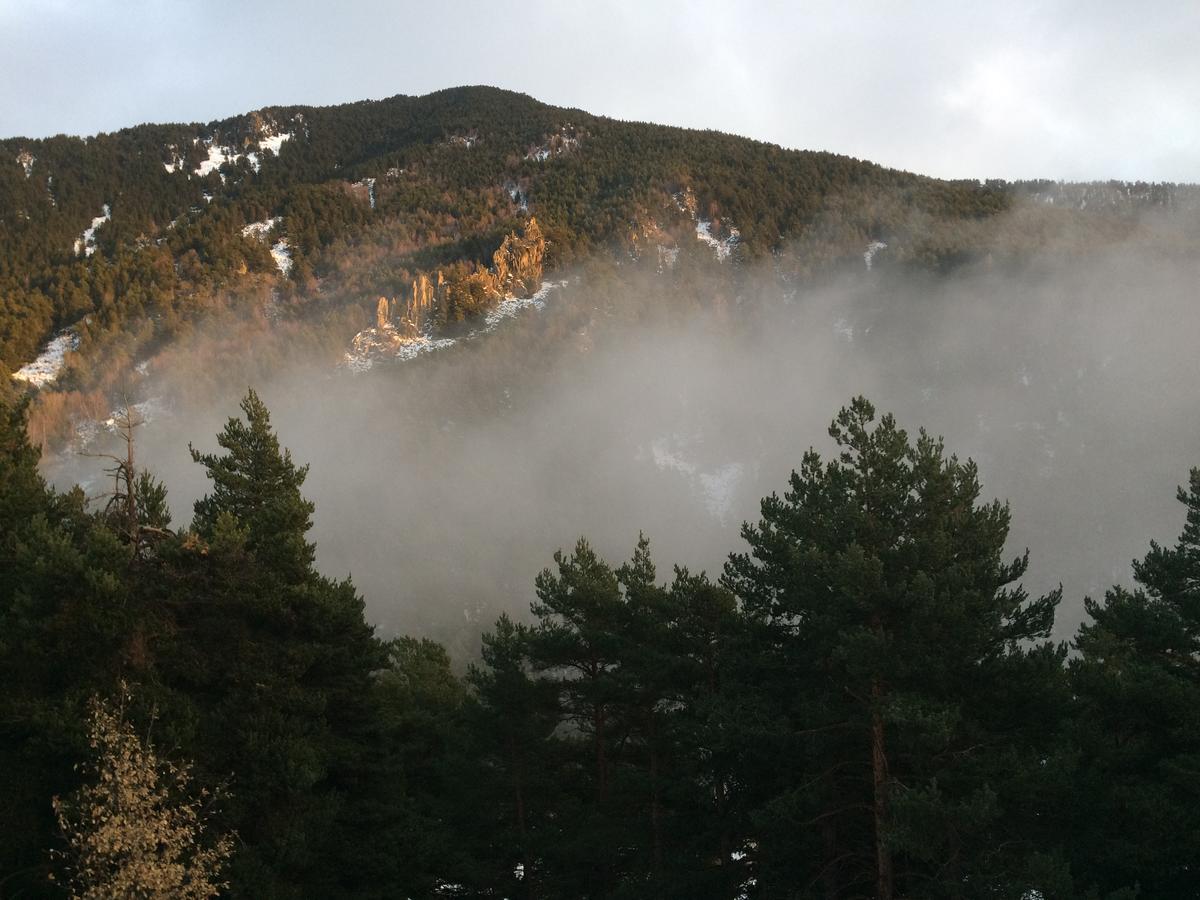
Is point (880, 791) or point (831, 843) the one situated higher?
point (880, 791)

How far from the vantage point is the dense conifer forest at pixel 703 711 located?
41.8 feet

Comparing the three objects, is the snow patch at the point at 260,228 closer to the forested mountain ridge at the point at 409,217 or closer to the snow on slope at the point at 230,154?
the forested mountain ridge at the point at 409,217

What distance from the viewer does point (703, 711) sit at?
15875 mm

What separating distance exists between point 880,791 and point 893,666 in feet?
6.89

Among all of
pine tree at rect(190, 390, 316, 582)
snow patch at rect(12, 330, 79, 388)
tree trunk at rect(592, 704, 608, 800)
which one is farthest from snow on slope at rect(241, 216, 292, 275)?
tree trunk at rect(592, 704, 608, 800)

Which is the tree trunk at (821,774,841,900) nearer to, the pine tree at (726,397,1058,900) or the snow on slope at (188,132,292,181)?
the pine tree at (726,397,1058,900)

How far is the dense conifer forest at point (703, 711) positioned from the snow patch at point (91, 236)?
13557cm

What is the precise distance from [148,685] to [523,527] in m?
84.0

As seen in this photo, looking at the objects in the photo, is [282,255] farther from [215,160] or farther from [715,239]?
[715,239]

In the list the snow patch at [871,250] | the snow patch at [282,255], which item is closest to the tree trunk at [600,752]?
the snow patch at [871,250]

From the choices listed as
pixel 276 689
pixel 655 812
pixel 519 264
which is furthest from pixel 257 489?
pixel 519 264

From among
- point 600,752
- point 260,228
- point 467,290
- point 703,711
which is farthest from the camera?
point 260,228

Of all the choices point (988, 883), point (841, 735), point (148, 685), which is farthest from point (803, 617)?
point (148, 685)

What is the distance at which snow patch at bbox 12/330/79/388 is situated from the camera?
343 ft
